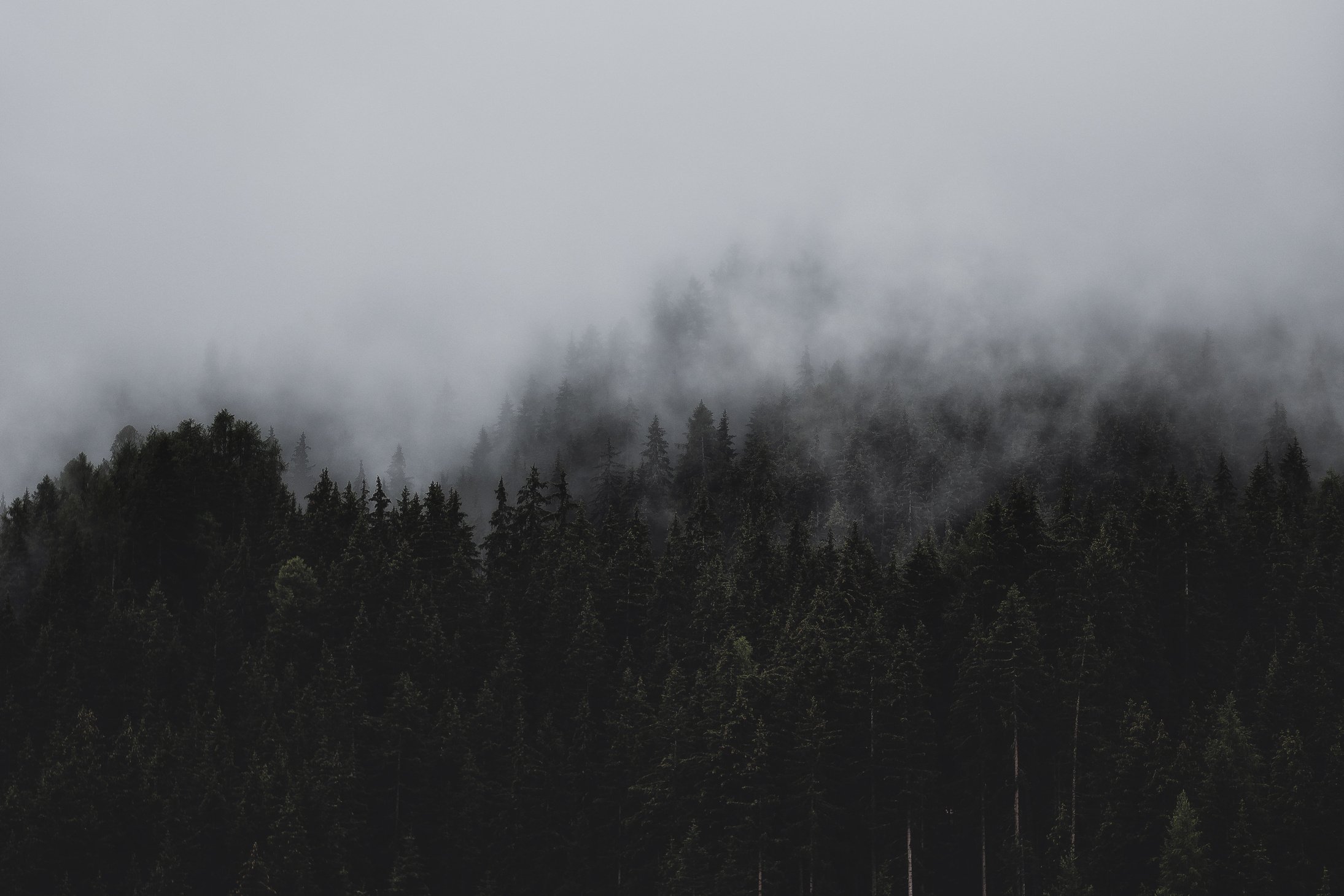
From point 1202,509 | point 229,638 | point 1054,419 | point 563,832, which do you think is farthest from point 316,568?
point 1054,419

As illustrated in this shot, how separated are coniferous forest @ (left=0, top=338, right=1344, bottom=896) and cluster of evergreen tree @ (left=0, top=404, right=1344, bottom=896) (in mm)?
259

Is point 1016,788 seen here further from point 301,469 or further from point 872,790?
point 301,469

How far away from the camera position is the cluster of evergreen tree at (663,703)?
7306 cm

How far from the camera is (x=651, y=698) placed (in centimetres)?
8925

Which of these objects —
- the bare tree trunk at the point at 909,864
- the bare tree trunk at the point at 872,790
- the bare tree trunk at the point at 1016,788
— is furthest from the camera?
the bare tree trunk at the point at 872,790

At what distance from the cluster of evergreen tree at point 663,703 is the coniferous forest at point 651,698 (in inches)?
10.2

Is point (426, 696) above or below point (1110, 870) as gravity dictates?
above

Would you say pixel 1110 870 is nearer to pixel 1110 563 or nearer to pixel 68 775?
pixel 1110 563

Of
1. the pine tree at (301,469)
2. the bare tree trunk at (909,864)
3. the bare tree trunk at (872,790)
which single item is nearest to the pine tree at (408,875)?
the bare tree trunk at (872,790)

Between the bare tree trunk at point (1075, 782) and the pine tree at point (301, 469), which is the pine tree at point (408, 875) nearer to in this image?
the bare tree trunk at point (1075, 782)

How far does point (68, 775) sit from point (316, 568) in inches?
1122

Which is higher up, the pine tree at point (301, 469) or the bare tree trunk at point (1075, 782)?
the pine tree at point (301, 469)

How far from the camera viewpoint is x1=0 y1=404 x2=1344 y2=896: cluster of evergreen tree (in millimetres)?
73062

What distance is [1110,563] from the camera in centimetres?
8562
